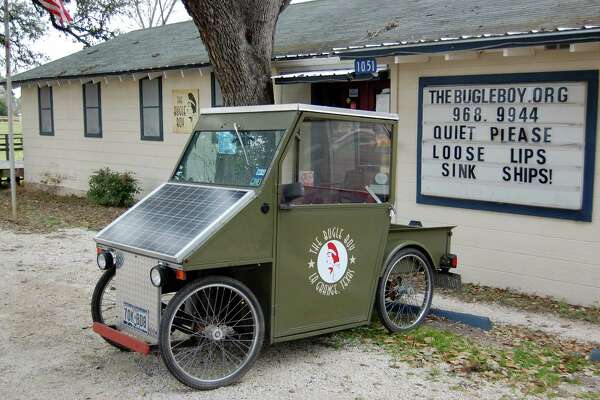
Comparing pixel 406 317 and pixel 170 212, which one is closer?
pixel 170 212

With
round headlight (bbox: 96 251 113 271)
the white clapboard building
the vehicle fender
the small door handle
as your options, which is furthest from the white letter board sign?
round headlight (bbox: 96 251 113 271)

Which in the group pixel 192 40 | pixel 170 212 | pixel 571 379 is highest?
pixel 192 40

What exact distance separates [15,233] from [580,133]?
8708mm

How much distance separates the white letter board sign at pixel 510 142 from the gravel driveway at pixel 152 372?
3209mm

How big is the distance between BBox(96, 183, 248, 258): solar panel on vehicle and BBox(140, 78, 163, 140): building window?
9010mm

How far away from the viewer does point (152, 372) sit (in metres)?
5.01

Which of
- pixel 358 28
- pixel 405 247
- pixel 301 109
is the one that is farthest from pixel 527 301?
pixel 358 28

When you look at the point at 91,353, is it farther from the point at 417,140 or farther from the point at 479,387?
the point at 417,140

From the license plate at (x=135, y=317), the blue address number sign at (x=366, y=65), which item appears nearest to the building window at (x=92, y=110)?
the blue address number sign at (x=366, y=65)

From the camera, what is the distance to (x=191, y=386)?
4562 mm

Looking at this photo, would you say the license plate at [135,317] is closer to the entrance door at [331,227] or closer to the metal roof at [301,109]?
the entrance door at [331,227]

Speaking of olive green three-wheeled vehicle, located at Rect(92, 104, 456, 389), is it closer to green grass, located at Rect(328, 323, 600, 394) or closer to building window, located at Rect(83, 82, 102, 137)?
green grass, located at Rect(328, 323, 600, 394)

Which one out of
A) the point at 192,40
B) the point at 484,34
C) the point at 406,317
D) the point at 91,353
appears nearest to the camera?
the point at 91,353

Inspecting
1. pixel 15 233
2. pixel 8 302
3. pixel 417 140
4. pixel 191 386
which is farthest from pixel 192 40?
pixel 191 386
